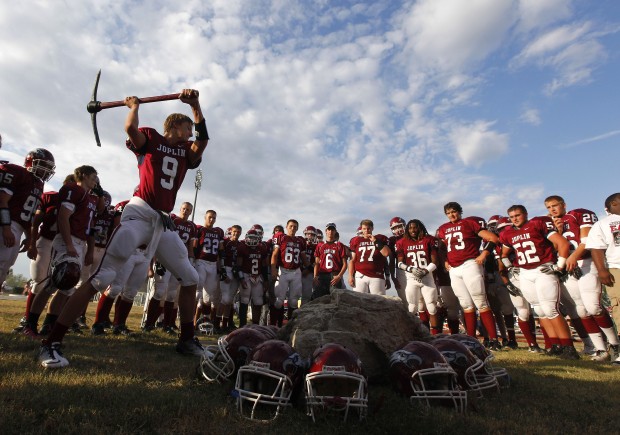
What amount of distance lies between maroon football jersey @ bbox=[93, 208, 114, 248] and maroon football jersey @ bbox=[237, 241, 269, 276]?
3116 millimetres

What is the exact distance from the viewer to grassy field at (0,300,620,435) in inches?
84.7

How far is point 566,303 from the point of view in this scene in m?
6.89

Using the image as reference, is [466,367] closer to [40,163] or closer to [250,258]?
[40,163]

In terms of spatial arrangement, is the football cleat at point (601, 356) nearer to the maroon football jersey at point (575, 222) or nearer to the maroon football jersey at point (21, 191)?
the maroon football jersey at point (575, 222)

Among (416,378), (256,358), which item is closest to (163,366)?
Result: (256,358)

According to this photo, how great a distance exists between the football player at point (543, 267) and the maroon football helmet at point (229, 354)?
515cm

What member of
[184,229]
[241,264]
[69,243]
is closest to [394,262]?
[241,264]

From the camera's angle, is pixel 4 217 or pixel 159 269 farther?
pixel 159 269

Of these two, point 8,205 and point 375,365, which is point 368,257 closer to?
point 375,365

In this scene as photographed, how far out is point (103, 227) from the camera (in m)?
7.68

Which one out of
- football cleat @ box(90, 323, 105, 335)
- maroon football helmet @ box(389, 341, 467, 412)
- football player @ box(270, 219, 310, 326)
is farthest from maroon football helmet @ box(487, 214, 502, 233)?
football cleat @ box(90, 323, 105, 335)

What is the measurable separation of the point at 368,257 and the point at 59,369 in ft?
20.6

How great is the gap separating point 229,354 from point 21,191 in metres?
3.82

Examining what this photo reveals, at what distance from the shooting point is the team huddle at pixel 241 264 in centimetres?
381
